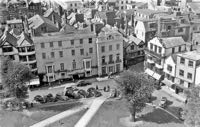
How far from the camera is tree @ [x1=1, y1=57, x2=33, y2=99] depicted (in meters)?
47.6

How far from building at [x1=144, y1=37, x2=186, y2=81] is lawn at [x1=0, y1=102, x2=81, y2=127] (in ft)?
78.5

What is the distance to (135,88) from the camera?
42625mm

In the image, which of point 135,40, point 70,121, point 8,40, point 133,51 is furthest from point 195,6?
point 70,121

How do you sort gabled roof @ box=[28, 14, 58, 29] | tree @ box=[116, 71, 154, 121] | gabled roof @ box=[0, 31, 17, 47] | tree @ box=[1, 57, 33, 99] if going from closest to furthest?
tree @ box=[116, 71, 154, 121], tree @ box=[1, 57, 33, 99], gabled roof @ box=[0, 31, 17, 47], gabled roof @ box=[28, 14, 58, 29]

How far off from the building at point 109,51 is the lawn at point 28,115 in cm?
1840

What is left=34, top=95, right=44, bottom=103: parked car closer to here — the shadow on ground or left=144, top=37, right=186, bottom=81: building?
the shadow on ground

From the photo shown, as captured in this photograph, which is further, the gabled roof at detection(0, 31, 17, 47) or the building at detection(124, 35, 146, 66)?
the building at detection(124, 35, 146, 66)

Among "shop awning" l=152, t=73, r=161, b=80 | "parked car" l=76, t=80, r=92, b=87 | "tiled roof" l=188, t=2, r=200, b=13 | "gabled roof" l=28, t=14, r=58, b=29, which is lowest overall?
"parked car" l=76, t=80, r=92, b=87

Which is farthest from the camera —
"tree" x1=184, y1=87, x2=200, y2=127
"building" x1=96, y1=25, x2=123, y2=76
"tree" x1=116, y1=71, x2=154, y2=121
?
"building" x1=96, y1=25, x2=123, y2=76

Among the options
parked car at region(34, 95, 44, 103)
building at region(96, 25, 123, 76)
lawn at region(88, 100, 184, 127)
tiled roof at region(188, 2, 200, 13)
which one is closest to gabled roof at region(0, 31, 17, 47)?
parked car at region(34, 95, 44, 103)

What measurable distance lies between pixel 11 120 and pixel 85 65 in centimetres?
2613

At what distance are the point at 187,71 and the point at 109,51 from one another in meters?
23.8

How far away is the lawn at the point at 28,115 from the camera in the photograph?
4591cm

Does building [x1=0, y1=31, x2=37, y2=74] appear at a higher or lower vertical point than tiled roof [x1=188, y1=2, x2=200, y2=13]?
lower
